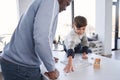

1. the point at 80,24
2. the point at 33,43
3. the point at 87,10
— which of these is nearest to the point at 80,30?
the point at 80,24

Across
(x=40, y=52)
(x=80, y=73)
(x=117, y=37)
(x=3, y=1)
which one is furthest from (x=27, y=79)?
(x=117, y=37)

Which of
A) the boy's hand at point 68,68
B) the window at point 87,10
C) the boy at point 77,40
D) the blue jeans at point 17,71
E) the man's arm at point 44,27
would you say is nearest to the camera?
the man's arm at point 44,27

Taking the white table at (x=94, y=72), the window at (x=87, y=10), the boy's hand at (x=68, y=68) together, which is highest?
the window at (x=87, y=10)

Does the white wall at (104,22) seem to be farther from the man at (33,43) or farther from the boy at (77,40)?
the man at (33,43)

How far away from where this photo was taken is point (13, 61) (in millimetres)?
1188

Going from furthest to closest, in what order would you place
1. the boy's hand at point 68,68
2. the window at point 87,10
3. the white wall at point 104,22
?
the window at point 87,10, the white wall at point 104,22, the boy's hand at point 68,68

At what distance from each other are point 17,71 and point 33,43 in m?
0.20

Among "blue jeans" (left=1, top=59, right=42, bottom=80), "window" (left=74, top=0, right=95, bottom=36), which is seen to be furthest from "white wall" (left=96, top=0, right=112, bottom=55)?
"blue jeans" (left=1, top=59, right=42, bottom=80)

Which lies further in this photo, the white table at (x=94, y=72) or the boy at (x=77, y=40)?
the boy at (x=77, y=40)

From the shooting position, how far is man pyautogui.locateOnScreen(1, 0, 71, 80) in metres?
1.08

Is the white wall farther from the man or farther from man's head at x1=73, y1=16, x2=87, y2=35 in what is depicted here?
the man

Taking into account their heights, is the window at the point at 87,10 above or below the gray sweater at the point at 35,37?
above

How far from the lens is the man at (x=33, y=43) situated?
108cm

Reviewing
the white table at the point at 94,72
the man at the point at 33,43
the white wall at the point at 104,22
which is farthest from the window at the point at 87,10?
the man at the point at 33,43
